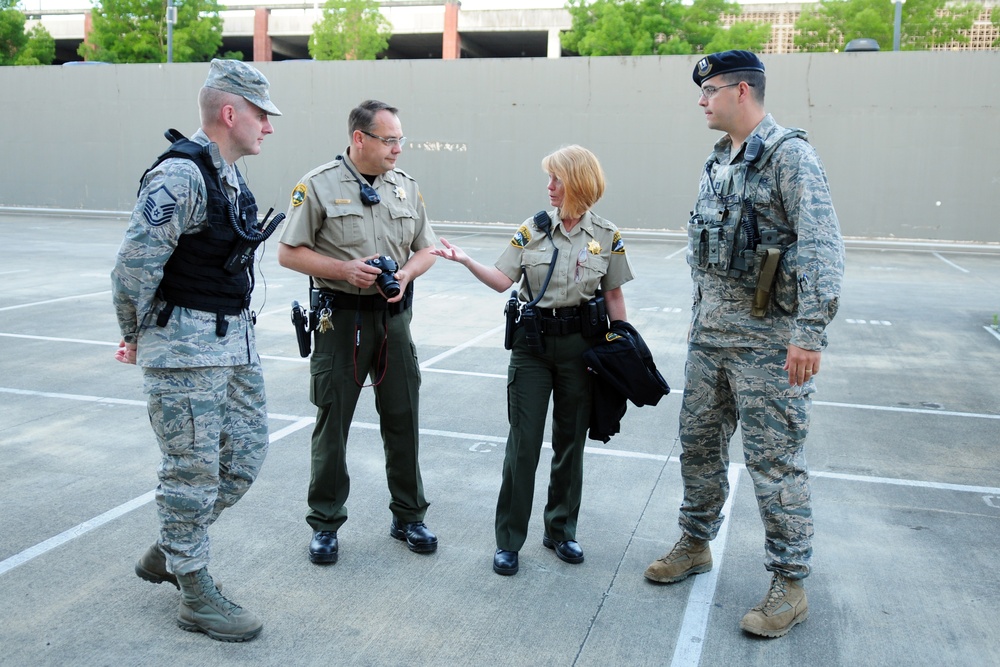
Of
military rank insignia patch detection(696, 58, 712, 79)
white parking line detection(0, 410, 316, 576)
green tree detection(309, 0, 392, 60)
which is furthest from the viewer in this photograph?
green tree detection(309, 0, 392, 60)

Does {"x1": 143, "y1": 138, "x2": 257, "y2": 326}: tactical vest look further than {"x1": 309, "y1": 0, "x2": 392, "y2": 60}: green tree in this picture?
No

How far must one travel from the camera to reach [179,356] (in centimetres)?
308

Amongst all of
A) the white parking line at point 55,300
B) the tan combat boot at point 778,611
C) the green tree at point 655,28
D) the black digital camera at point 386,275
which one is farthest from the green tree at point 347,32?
the tan combat boot at point 778,611

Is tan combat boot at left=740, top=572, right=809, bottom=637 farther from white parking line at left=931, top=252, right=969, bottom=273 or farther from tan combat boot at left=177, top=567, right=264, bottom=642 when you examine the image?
white parking line at left=931, top=252, right=969, bottom=273

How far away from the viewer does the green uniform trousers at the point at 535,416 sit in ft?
12.5

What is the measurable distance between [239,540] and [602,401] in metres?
1.74

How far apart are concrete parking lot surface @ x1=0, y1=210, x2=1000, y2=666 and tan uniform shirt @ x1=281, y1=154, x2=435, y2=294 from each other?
1273 mm

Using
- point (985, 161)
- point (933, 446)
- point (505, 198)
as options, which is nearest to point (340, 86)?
point (505, 198)

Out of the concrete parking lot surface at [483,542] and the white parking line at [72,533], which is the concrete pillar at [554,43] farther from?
the white parking line at [72,533]

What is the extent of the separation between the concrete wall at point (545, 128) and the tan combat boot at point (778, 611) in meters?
20.7

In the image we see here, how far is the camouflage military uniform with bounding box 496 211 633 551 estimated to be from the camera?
3.80m

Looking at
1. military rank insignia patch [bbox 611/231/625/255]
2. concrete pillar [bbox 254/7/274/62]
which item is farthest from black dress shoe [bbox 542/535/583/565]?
concrete pillar [bbox 254/7/274/62]

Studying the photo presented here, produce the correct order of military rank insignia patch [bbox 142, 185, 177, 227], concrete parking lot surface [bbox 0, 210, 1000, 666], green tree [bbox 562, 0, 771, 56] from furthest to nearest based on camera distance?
1. green tree [bbox 562, 0, 771, 56]
2. concrete parking lot surface [bbox 0, 210, 1000, 666]
3. military rank insignia patch [bbox 142, 185, 177, 227]

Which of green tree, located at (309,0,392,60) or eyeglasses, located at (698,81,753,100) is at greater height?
green tree, located at (309,0,392,60)
